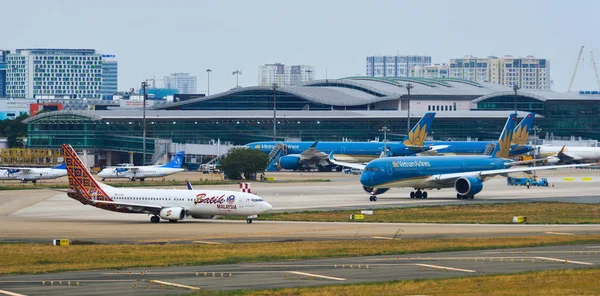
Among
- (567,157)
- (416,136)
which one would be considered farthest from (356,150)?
(567,157)

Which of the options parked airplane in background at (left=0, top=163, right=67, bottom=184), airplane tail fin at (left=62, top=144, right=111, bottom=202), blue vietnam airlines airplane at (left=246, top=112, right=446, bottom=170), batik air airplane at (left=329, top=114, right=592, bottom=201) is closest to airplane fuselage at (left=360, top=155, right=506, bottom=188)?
batik air airplane at (left=329, top=114, right=592, bottom=201)

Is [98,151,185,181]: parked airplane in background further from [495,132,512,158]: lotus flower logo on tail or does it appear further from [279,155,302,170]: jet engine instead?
[495,132,512,158]: lotus flower logo on tail

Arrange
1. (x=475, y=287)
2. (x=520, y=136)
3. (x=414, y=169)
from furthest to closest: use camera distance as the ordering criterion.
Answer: (x=520, y=136), (x=414, y=169), (x=475, y=287)

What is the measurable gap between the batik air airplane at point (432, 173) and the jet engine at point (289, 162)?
65.1 meters

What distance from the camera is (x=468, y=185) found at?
104m

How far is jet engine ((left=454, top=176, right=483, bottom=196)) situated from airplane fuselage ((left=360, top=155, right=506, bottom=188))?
119 cm

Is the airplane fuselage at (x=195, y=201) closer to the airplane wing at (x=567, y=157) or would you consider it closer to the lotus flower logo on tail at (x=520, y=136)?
the lotus flower logo on tail at (x=520, y=136)

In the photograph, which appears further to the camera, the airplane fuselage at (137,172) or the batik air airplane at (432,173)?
the airplane fuselage at (137,172)

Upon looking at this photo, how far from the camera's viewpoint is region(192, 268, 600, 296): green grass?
4366 centimetres

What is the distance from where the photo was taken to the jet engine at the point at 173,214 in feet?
260

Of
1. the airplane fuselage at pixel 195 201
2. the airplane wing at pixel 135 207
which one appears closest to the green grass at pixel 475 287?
the airplane fuselage at pixel 195 201

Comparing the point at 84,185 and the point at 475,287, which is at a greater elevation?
the point at 84,185

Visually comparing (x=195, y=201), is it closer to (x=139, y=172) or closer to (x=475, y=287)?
(x=475, y=287)

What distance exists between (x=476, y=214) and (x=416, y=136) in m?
82.8
